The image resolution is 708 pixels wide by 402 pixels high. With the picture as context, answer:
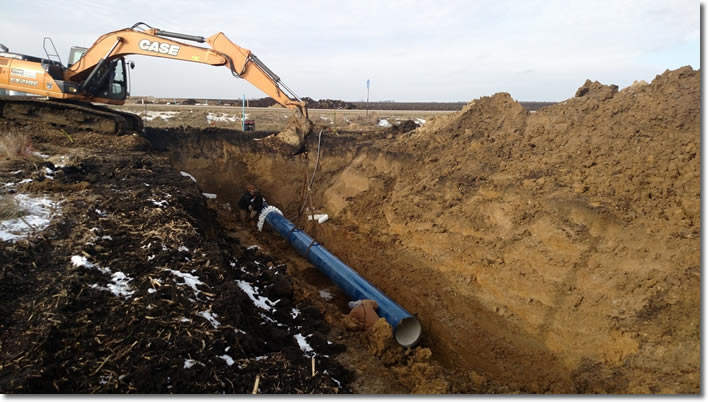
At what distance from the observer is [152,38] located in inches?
477

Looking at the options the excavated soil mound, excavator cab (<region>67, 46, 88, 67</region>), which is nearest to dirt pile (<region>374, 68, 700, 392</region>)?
the excavated soil mound

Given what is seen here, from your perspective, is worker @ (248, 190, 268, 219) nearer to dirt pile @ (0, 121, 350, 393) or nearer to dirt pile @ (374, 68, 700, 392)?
dirt pile @ (374, 68, 700, 392)

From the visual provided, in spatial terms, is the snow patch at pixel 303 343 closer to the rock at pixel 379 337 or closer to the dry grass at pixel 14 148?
the rock at pixel 379 337

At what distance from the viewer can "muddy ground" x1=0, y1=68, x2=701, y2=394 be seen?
4.04 m

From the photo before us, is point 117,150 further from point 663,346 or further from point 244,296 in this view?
point 663,346

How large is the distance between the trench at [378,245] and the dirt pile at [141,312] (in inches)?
82.3

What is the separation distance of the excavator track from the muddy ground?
1.53 meters

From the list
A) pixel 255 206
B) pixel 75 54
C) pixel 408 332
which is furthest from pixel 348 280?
pixel 75 54

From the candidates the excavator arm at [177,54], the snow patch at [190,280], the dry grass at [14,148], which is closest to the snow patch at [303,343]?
the snow patch at [190,280]

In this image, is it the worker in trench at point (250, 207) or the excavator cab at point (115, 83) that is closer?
the worker in trench at point (250, 207)

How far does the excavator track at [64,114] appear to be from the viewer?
12.1 metres

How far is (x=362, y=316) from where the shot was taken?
6492 millimetres

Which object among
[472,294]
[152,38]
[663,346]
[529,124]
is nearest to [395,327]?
[472,294]

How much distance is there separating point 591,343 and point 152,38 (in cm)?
1273
